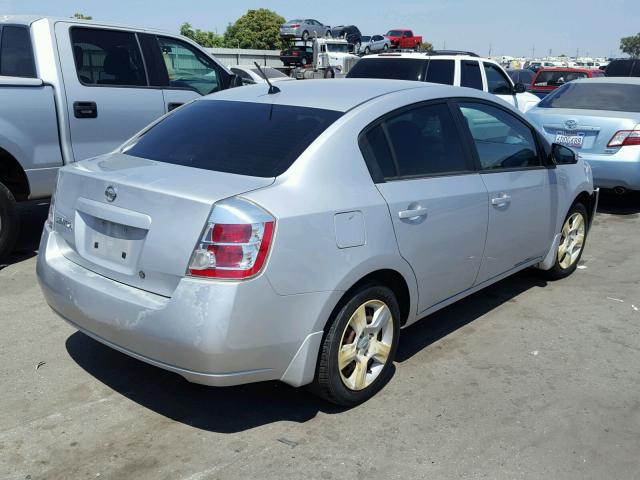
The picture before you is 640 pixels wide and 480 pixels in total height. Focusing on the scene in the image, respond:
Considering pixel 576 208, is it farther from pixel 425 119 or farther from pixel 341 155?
pixel 341 155

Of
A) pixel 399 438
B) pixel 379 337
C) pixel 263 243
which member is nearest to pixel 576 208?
pixel 379 337

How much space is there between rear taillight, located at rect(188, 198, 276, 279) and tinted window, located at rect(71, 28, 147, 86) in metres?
3.79

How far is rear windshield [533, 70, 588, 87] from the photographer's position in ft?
58.6

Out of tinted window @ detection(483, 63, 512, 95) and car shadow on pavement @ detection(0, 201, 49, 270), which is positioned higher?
tinted window @ detection(483, 63, 512, 95)

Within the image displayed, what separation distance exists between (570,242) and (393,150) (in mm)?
2734

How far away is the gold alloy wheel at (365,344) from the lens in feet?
11.1

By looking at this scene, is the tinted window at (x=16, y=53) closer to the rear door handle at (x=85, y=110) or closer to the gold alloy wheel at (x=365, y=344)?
the rear door handle at (x=85, y=110)

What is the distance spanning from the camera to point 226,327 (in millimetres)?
2846

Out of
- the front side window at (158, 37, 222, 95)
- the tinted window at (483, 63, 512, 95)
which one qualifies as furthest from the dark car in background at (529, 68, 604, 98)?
the front side window at (158, 37, 222, 95)

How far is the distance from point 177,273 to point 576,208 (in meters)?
3.90

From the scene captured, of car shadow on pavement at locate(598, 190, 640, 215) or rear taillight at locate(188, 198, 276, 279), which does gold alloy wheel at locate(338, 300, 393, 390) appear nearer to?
rear taillight at locate(188, 198, 276, 279)

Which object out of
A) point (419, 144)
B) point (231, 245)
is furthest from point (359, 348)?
point (419, 144)

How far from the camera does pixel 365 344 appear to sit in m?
3.53

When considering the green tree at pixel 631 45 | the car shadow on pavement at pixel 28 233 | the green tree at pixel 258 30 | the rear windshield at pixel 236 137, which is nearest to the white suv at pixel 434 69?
the car shadow on pavement at pixel 28 233
